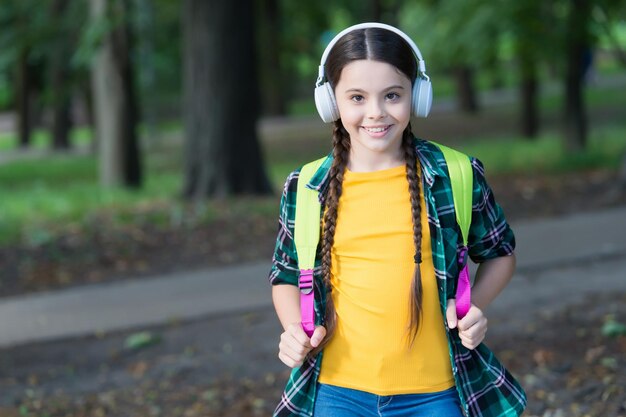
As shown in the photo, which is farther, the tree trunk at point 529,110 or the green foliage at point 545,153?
the tree trunk at point 529,110

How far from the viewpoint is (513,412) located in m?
2.73

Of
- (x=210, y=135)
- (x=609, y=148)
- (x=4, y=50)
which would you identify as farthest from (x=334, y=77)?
(x=4, y=50)

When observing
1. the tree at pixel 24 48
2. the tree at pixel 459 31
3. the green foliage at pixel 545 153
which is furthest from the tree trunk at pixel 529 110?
the tree at pixel 24 48

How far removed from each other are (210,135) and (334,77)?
10007mm

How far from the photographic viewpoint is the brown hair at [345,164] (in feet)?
8.52

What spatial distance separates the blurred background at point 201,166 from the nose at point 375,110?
2.50 meters

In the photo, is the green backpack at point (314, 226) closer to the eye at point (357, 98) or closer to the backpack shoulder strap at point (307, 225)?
the backpack shoulder strap at point (307, 225)

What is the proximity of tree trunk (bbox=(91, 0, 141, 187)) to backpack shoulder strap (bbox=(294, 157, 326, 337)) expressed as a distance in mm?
13018

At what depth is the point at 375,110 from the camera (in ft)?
8.54

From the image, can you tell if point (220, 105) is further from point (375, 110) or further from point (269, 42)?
point (269, 42)

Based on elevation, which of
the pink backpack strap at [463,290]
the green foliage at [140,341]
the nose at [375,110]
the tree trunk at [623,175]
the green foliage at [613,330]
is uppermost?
the nose at [375,110]

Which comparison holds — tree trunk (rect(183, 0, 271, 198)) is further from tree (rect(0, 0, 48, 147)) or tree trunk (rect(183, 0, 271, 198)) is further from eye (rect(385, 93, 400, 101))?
eye (rect(385, 93, 400, 101))

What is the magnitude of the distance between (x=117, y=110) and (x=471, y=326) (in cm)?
1351

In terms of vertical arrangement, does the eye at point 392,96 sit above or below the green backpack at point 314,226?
above
